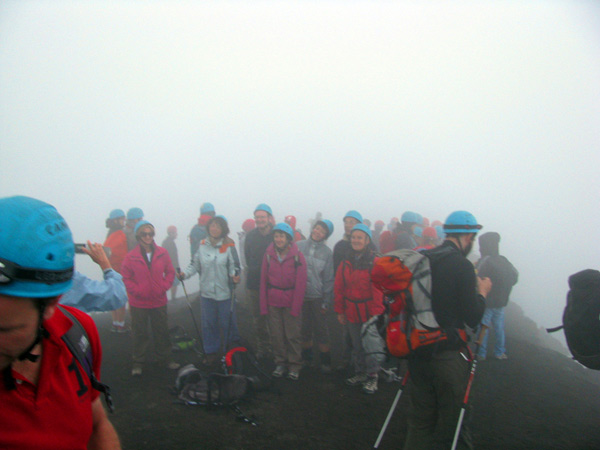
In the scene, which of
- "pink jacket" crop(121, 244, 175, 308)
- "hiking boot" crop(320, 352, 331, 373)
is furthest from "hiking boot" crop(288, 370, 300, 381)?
"pink jacket" crop(121, 244, 175, 308)

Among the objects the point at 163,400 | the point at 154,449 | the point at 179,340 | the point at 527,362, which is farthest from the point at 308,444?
the point at 527,362

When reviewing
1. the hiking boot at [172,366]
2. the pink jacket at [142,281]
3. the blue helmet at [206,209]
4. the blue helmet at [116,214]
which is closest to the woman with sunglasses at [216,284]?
the pink jacket at [142,281]

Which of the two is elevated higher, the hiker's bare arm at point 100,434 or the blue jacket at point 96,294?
the blue jacket at point 96,294

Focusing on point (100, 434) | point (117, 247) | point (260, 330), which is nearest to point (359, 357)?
point (260, 330)

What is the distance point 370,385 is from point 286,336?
5.23ft

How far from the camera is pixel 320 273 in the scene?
631 cm

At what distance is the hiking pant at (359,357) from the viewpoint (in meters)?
5.55

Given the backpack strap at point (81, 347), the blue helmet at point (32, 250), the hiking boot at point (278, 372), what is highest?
the blue helmet at point (32, 250)

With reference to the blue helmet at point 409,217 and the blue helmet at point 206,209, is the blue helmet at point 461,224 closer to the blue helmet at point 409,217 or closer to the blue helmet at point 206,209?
the blue helmet at point 409,217

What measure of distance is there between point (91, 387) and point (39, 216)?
813mm

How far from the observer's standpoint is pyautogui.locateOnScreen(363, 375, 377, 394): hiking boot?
5.37m

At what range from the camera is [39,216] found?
1.10 meters

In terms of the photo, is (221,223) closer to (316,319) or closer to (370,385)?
(316,319)

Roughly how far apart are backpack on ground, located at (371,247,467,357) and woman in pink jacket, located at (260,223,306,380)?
277cm
